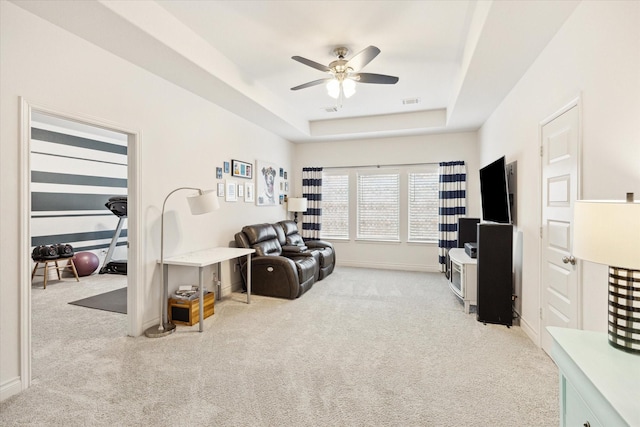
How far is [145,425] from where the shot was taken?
185 cm

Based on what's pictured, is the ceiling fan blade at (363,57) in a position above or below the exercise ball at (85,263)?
above

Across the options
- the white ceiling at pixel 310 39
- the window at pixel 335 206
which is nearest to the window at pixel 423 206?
the window at pixel 335 206

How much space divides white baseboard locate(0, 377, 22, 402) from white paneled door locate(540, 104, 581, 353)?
3.96 meters

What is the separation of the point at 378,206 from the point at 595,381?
545 cm

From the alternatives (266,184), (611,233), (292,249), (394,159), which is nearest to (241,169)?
(266,184)

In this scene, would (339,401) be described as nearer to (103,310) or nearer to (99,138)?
(103,310)

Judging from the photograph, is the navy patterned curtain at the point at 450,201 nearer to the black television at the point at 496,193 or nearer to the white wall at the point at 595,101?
the black television at the point at 496,193

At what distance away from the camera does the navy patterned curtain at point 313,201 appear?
6680mm

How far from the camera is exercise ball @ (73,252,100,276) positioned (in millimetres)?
5504

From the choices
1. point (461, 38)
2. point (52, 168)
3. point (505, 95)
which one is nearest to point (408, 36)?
point (461, 38)

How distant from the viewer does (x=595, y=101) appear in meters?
1.98

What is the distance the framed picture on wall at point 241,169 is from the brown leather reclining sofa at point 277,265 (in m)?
0.85

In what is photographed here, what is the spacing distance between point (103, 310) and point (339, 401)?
11.0 ft

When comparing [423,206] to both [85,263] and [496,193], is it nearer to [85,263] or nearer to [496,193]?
[496,193]
